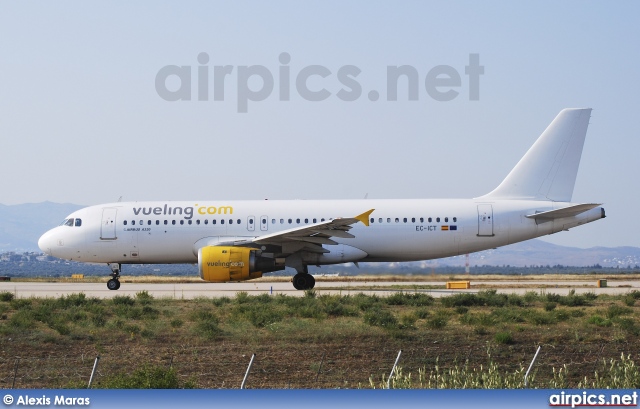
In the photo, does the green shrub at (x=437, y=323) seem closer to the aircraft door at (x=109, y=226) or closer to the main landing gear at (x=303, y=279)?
the main landing gear at (x=303, y=279)

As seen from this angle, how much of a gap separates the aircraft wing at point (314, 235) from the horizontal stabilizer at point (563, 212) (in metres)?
6.24

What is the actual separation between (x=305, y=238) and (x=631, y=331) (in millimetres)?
13159

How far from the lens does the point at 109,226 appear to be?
32.3 meters

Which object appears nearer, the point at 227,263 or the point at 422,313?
the point at 422,313

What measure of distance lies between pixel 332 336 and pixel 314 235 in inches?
455

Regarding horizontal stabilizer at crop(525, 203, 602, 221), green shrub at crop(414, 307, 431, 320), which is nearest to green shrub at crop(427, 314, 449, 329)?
green shrub at crop(414, 307, 431, 320)

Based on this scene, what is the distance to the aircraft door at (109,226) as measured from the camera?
106ft

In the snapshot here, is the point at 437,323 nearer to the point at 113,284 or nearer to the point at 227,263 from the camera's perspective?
the point at 227,263

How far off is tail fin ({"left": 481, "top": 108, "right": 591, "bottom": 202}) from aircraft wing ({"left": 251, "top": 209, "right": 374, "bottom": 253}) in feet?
19.6

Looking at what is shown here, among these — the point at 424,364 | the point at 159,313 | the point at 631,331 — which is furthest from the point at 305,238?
the point at 424,364

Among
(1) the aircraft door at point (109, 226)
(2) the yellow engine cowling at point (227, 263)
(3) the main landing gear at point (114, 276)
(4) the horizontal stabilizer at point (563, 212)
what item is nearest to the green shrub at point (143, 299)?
(2) the yellow engine cowling at point (227, 263)

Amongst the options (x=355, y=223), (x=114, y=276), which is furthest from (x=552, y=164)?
(x=114, y=276)

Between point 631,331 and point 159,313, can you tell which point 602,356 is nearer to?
point 631,331

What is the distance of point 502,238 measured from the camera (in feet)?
101
